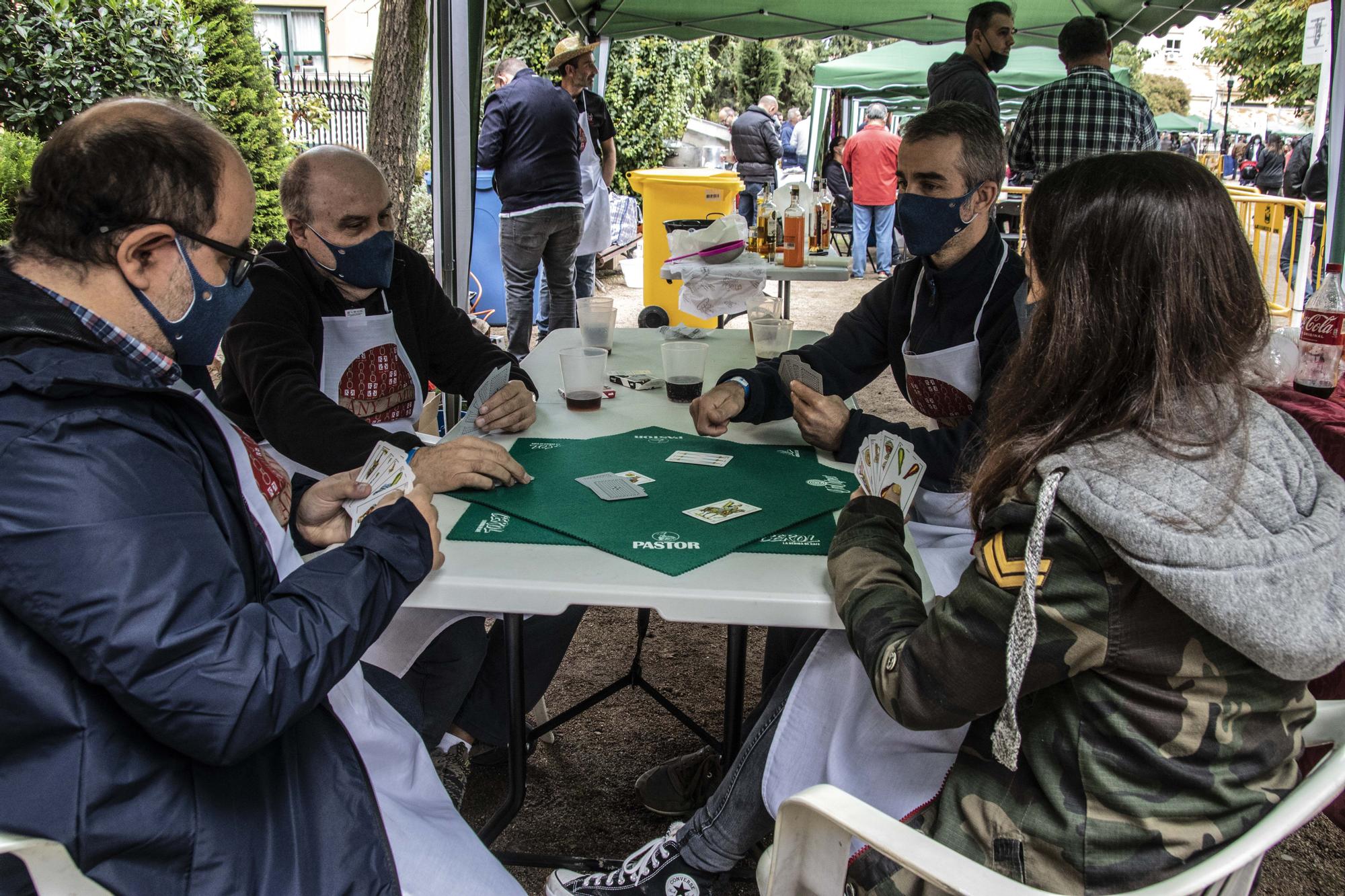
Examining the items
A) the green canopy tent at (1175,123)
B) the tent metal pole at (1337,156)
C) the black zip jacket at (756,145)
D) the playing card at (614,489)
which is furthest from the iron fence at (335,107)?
the green canopy tent at (1175,123)

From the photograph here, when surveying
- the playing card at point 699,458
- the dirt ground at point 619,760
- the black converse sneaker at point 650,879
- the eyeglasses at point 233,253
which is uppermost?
the eyeglasses at point 233,253

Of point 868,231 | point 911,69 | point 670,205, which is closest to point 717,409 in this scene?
point 670,205

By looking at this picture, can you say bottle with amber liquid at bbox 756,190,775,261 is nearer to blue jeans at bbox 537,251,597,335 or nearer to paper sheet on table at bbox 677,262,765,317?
paper sheet on table at bbox 677,262,765,317

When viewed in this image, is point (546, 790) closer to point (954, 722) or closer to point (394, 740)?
point (394, 740)

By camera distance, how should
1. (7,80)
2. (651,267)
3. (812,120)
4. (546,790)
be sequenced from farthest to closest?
(812,120) → (651,267) → (7,80) → (546,790)

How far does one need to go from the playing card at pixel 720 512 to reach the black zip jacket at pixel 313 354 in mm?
770

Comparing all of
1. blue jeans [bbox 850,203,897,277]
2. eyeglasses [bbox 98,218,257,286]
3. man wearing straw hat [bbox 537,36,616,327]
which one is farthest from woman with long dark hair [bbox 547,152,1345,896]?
blue jeans [bbox 850,203,897,277]

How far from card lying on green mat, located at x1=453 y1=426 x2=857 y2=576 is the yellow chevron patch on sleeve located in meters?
0.48

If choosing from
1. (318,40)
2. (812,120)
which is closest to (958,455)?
(812,120)

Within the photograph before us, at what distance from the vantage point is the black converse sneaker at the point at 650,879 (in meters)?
1.65

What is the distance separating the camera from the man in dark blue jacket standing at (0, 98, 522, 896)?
985mm

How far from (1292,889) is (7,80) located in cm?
806

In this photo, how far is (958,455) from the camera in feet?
6.81

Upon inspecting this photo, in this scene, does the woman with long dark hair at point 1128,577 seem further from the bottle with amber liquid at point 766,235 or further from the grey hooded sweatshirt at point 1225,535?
the bottle with amber liquid at point 766,235
